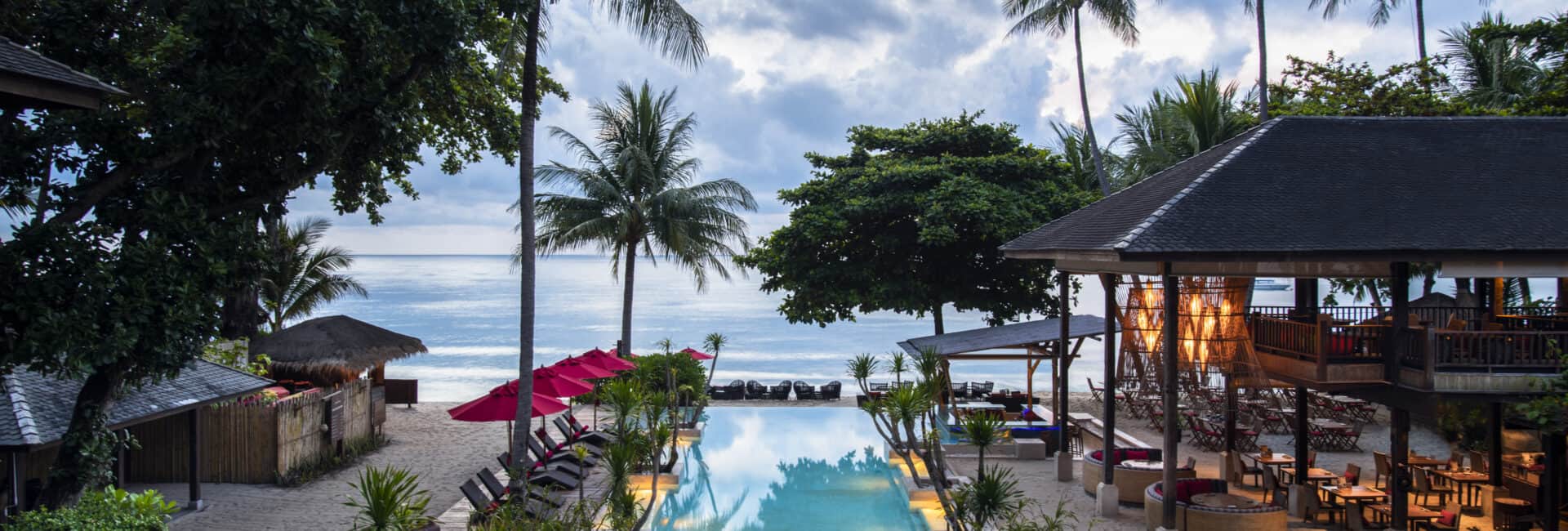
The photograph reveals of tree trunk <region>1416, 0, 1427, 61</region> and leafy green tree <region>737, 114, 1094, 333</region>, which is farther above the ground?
tree trunk <region>1416, 0, 1427, 61</region>

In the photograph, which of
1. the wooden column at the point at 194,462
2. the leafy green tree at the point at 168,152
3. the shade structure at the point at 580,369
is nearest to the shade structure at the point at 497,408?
the shade structure at the point at 580,369

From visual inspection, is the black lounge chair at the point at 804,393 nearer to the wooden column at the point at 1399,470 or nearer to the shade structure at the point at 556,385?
the shade structure at the point at 556,385

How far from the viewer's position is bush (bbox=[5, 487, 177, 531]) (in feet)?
25.9

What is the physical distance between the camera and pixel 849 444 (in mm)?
20250

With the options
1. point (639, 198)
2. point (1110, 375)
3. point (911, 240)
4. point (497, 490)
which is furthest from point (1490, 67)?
point (497, 490)

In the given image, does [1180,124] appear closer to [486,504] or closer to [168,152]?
[486,504]

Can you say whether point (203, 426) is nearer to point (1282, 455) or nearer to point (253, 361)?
point (253, 361)

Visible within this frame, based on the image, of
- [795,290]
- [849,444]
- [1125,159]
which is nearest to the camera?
[849,444]

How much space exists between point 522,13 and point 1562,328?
1502 centimetres

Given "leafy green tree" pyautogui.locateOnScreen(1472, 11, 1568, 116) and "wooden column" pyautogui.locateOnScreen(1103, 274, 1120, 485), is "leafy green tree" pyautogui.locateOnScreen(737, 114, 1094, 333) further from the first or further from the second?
"wooden column" pyautogui.locateOnScreen(1103, 274, 1120, 485)

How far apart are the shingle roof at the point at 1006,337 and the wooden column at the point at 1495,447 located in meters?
5.57

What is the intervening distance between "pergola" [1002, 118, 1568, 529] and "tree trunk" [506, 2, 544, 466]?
7112mm

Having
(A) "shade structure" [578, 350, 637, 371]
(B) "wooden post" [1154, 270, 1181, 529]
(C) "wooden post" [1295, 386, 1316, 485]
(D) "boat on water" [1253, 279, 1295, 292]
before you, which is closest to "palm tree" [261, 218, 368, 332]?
(A) "shade structure" [578, 350, 637, 371]

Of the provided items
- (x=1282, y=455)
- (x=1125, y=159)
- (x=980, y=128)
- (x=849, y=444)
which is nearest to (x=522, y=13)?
(x=849, y=444)
